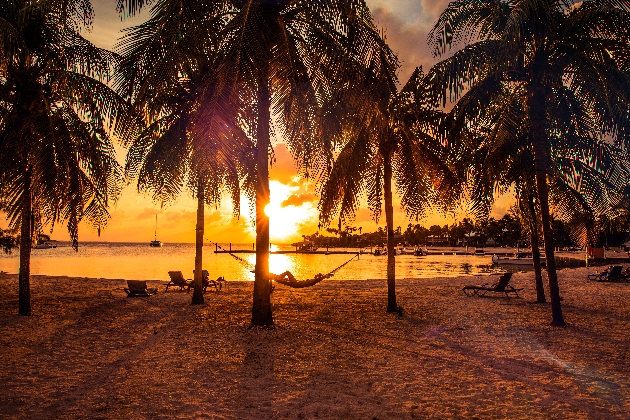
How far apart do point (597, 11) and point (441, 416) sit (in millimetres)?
8519

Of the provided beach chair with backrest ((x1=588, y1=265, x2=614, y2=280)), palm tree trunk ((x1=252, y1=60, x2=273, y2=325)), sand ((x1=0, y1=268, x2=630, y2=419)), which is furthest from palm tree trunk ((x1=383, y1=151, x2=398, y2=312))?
beach chair with backrest ((x1=588, y1=265, x2=614, y2=280))

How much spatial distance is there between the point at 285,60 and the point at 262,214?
324 centimetres

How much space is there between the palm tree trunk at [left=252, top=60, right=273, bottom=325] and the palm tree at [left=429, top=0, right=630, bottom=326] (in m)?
4.15

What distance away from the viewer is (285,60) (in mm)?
8930

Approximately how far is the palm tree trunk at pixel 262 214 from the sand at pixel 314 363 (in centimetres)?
51

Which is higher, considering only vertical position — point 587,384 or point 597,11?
point 597,11

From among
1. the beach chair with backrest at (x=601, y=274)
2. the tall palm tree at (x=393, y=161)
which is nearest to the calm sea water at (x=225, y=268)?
the tall palm tree at (x=393, y=161)

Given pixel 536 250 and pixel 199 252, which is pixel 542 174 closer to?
pixel 536 250

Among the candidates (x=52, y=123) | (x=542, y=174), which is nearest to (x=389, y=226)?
(x=542, y=174)

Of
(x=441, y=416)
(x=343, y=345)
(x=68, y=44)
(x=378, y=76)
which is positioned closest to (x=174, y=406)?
(x=441, y=416)

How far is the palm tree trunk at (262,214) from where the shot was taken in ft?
32.9

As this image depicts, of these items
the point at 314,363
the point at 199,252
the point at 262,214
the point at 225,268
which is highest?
the point at 262,214

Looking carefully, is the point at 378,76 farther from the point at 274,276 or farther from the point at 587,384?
the point at 274,276

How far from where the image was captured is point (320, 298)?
1609 cm
